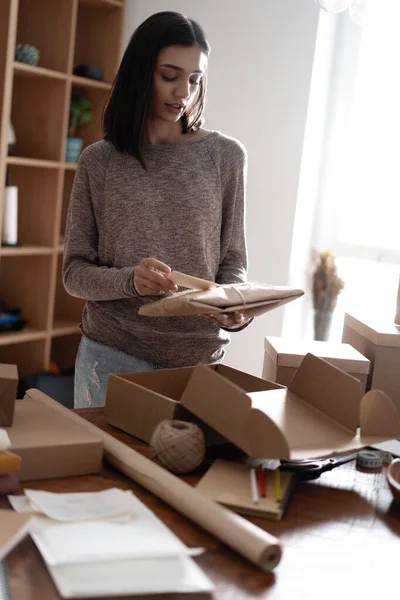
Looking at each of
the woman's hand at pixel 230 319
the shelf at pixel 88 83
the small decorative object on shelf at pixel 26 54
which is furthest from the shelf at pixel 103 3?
the woman's hand at pixel 230 319

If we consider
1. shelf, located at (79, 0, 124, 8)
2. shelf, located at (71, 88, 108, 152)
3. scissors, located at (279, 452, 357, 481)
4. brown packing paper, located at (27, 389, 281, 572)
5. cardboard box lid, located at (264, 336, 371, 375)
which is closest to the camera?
brown packing paper, located at (27, 389, 281, 572)

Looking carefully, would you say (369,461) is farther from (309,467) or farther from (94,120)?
(94,120)

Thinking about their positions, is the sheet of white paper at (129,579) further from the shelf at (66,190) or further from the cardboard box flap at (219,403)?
the shelf at (66,190)

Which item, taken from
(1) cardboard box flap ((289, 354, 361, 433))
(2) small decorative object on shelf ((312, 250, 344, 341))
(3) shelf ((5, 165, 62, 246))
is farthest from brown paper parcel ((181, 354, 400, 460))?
(3) shelf ((5, 165, 62, 246))

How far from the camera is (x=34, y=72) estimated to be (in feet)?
10.6

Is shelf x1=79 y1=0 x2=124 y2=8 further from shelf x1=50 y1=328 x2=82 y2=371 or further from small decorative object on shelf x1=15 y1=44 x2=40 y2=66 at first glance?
shelf x1=50 y1=328 x2=82 y2=371

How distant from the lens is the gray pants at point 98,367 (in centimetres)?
186

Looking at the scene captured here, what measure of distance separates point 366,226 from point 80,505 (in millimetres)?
2685

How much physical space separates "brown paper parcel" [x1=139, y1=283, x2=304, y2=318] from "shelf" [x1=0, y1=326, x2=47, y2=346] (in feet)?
6.28

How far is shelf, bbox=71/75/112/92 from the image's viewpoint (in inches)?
135

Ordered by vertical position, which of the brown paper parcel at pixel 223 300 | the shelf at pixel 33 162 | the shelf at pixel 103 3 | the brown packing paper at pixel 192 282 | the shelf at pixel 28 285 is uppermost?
the shelf at pixel 103 3

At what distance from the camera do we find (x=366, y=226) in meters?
3.54

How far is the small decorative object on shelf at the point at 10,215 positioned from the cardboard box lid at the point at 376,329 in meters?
1.72

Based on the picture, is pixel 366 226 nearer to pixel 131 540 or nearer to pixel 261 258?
pixel 261 258
